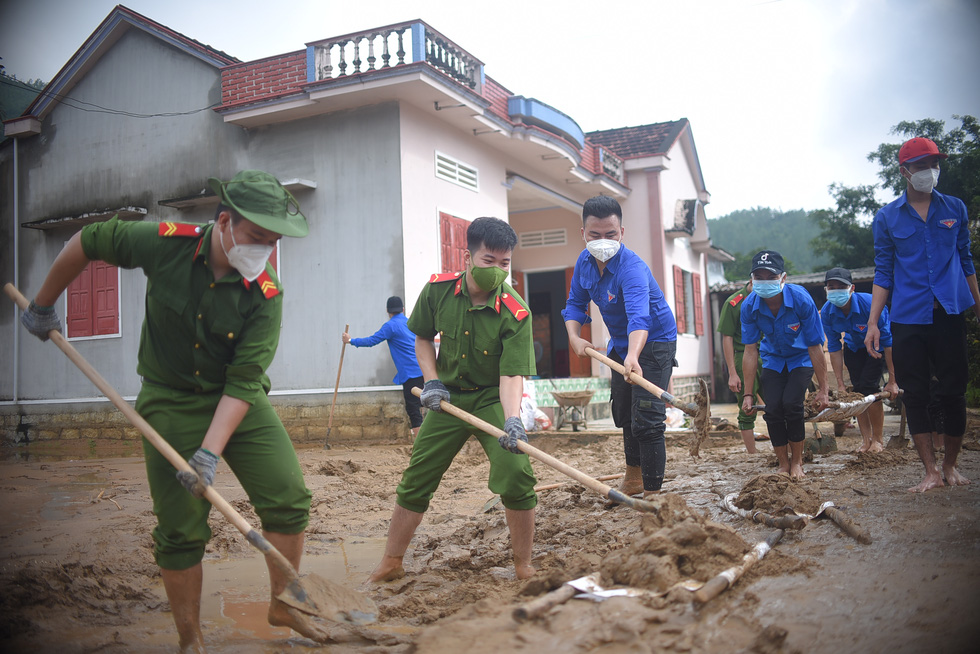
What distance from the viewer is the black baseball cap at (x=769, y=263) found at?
5.39m

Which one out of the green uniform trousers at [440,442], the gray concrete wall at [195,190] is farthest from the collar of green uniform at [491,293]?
the gray concrete wall at [195,190]

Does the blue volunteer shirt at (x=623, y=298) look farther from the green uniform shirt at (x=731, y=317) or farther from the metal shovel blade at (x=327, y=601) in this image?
the metal shovel blade at (x=327, y=601)

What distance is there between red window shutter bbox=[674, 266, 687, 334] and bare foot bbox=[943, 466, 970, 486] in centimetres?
1201

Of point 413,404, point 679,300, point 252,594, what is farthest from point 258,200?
point 679,300

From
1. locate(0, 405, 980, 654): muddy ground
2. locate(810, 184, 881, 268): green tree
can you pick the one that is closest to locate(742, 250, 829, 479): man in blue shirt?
locate(0, 405, 980, 654): muddy ground

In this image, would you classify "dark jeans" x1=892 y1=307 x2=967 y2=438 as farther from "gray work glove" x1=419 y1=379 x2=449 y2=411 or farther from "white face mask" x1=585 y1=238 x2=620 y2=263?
"gray work glove" x1=419 y1=379 x2=449 y2=411

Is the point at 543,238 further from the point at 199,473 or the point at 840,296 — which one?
the point at 199,473

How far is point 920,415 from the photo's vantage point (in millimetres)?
4328

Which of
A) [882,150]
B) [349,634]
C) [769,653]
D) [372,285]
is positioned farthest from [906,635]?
[882,150]

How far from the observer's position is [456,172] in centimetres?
1083

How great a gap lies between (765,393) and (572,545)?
2.34m

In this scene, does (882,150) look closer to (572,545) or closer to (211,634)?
(572,545)

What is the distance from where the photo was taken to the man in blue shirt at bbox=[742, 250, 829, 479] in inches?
210

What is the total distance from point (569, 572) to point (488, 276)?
148 centimetres
